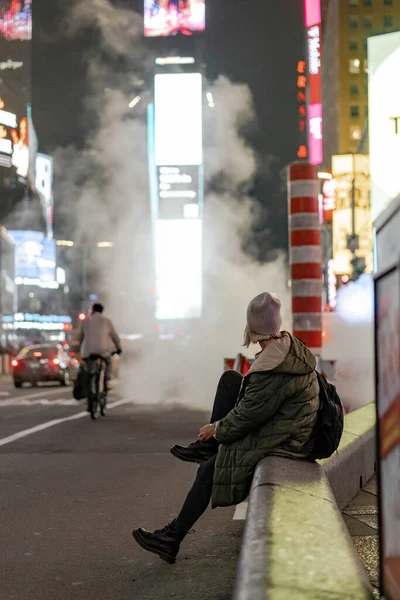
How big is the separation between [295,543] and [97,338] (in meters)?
11.1

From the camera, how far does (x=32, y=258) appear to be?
401 feet

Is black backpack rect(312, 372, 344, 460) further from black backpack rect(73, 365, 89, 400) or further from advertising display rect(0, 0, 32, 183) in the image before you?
advertising display rect(0, 0, 32, 183)

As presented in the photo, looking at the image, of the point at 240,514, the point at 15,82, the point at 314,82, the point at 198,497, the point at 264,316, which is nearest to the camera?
the point at 264,316

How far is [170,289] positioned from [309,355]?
2227 inches

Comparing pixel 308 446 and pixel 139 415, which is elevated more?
pixel 308 446

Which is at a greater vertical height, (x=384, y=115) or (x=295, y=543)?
(x=384, y=115)

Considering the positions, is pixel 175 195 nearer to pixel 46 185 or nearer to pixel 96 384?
pixel 46 185

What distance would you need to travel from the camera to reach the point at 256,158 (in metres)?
29.3

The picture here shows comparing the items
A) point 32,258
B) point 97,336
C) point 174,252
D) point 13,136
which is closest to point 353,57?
point 13,136

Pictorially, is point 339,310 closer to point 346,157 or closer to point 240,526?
point 240,526

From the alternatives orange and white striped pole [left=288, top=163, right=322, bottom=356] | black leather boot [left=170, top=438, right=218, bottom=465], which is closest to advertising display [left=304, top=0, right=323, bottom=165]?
orange and white striped pole [left=288, top=163, right=322, bottom=356]

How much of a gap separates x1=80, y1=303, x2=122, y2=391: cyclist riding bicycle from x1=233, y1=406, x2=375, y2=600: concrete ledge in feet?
31.7

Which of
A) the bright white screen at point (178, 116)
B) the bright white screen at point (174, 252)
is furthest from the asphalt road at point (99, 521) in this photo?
the bright white screen at point (178, 116)

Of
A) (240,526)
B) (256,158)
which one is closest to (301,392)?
(240,526)
